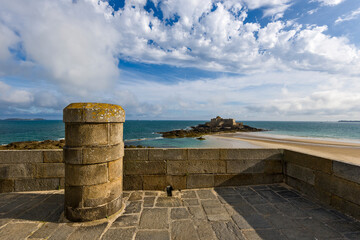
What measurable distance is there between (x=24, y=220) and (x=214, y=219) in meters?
3.29

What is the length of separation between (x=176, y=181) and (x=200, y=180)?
25.0 inches

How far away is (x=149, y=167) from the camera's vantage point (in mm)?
4461

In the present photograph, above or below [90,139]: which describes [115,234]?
below

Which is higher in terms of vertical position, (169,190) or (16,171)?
(16,171)

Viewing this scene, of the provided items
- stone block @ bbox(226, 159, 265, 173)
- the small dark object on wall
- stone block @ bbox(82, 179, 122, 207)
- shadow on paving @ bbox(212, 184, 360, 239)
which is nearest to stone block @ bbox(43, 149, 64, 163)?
stone block @ bbox(82, 179, 122, 207)

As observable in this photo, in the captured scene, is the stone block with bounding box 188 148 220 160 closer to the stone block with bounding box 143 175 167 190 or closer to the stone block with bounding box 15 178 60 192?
the stone block with bounding box 143 175 167 190

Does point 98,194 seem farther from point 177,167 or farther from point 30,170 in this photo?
point 30,170

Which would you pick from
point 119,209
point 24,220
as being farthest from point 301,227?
point 24,220

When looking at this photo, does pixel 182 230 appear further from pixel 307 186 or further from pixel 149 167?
pixel 307 186

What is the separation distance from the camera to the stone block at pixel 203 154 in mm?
4582

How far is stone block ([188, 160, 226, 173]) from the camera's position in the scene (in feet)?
15.0

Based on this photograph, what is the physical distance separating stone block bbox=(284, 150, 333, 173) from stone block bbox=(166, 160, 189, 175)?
8.94ft

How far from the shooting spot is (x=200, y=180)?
4.57 metres

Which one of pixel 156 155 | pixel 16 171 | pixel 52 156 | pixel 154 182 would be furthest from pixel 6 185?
pixel 156 155
